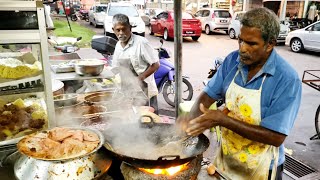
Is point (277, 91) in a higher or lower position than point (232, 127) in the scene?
higher

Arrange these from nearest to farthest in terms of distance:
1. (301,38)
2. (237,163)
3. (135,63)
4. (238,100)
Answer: (238,100) < (237,163) < (135,63) < (301,38)

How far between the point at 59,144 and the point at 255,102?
4.77 feet

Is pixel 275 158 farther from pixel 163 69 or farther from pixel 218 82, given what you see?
pixel 163 69

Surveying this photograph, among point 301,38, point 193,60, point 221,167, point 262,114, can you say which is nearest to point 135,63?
point 221,167

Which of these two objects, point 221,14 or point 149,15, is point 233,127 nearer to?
point 221,14

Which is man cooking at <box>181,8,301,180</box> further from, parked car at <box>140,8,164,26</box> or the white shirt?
parked car at <box>140,8,164,26</box>

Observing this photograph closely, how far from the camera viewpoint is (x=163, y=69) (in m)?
7.18

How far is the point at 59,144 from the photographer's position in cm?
201

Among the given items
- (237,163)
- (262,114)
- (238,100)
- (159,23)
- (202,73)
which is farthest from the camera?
(159,23)

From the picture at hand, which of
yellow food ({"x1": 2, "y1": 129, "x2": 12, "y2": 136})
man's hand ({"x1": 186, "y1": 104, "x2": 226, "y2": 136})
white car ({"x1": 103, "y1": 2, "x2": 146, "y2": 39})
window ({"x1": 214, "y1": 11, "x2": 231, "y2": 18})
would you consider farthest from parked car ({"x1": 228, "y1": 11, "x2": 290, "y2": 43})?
yellow food ({"x1": 2, "y1": 129, "x2": 12, "y2": 136})

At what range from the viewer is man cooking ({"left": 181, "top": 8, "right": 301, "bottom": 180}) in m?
1.96

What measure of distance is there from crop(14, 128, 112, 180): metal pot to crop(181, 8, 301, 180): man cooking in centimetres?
68

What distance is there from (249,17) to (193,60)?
10819 mm

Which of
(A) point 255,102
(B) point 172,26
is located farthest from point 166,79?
(B) point 172,26
